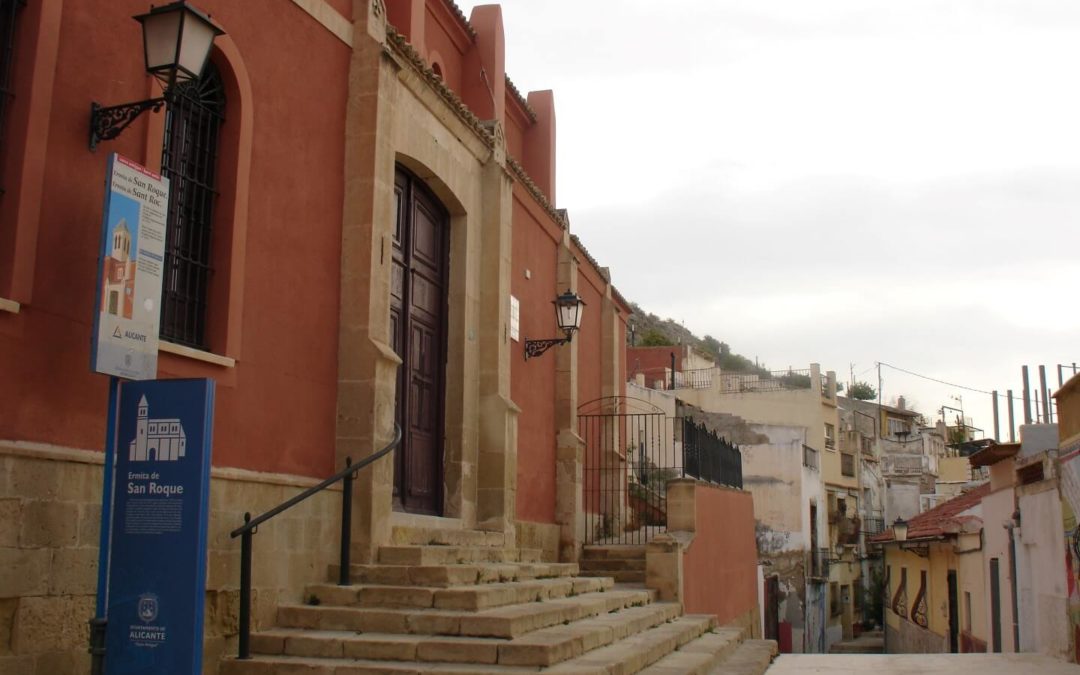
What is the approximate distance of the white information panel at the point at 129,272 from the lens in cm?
526

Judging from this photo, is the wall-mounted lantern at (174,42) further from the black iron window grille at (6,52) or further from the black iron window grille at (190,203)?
the black iron window grille at (190,203)

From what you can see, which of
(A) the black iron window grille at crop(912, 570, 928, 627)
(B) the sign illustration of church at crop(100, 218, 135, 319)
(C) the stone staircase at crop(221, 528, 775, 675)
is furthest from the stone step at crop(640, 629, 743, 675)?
(A) the black iron window grille at crop(912, 570, 928, 627)

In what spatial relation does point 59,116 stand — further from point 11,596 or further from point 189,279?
point 11,596

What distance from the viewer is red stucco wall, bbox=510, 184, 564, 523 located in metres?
12.7

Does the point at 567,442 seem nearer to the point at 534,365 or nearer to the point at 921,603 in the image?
the point at 534,365

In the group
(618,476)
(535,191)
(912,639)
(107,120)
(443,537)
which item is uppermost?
(535,191)

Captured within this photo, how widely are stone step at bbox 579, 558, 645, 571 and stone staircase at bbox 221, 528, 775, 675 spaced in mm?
3257

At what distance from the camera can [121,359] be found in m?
5.34

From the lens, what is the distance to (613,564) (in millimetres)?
12836

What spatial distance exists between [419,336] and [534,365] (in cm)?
341

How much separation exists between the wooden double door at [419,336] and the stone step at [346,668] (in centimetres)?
321

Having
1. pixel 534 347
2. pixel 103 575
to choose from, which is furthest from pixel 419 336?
pixel 103 575

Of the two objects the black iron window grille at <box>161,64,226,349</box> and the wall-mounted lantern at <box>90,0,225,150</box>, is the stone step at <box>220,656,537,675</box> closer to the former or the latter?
the black iron window grille at <box>161,64,226,349</box>

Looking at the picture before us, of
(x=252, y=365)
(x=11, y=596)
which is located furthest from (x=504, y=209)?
(x=11, y=596)
